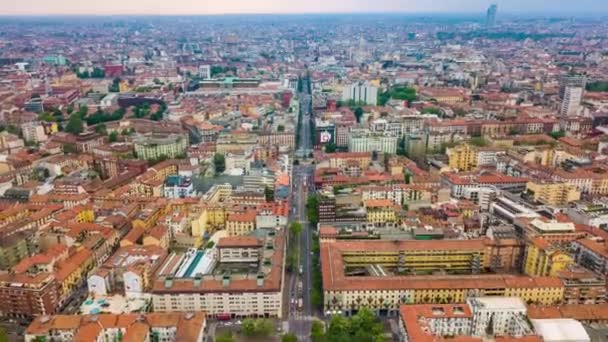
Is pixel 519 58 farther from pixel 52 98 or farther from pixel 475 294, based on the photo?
pixel 475 294

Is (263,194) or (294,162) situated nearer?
(263,194)

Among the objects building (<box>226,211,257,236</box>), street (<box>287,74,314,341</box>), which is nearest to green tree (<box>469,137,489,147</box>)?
street (<box>287,74,314,341</box>)

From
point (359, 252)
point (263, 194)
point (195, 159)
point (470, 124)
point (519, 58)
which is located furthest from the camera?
point (519, 58)

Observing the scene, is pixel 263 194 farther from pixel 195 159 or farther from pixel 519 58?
pixel 519 58

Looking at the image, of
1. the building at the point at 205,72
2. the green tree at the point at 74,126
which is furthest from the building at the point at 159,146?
the building at the point at 205,72

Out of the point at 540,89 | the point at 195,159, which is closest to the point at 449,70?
the point at 540,89

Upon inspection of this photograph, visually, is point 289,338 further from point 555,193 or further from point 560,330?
point 555,193

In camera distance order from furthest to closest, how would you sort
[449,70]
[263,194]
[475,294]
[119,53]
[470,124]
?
1. [119,53]
2. [449,70]
3. [470,124]
4. [263,194]
5. [475,294]

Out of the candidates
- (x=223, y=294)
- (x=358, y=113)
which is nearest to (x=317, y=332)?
(x=223, y=294)
